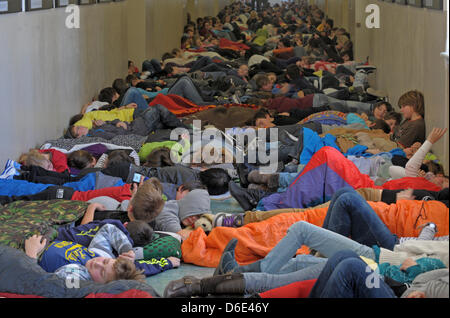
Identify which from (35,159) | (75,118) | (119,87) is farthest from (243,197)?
(119,87)

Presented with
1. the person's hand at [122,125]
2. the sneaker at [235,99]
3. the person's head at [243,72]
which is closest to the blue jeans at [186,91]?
the sneaker at [235,99]

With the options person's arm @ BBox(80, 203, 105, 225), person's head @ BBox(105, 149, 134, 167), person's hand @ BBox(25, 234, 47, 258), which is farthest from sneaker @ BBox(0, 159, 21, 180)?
person's hand @ BBox(25, 234, 47, 258)

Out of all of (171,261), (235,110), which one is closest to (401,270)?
(171,261)

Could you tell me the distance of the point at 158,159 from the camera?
287 inches

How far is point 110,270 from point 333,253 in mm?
1247

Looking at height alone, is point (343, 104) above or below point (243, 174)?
above

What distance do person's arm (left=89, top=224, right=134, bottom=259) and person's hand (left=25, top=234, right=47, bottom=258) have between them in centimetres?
31

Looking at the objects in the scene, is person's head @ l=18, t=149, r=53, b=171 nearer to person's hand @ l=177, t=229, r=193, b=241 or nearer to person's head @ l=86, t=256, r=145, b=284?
person's hand @ l=177, t=229, r=193, b=241

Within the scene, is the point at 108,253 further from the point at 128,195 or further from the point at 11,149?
the point at 11,149

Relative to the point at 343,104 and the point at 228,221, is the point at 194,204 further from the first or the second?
the point at 343,104

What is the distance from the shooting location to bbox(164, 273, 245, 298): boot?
4125mm

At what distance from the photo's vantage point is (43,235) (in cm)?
513

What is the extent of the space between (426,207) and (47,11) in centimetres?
520

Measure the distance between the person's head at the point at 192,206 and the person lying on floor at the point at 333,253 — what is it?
1.22 metres
